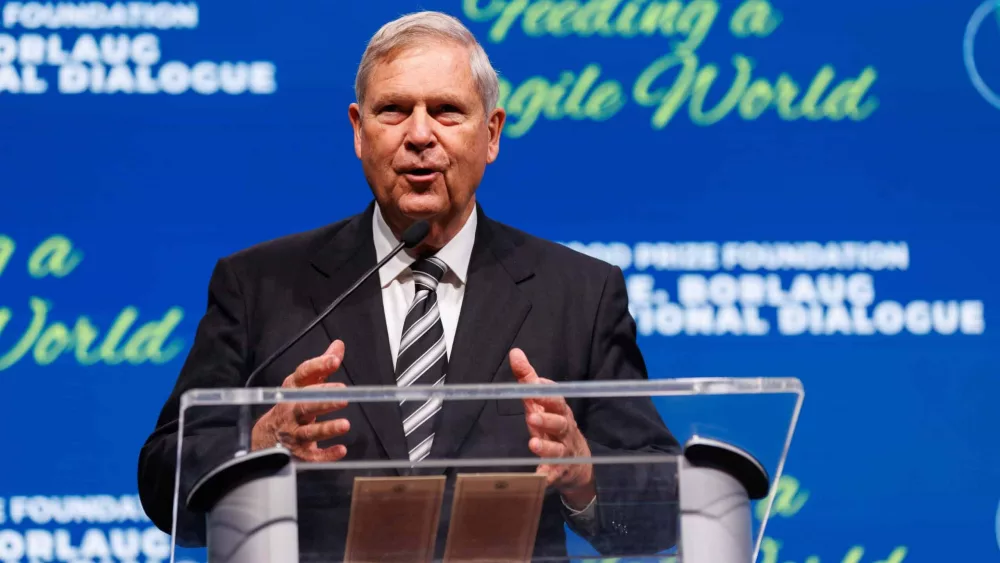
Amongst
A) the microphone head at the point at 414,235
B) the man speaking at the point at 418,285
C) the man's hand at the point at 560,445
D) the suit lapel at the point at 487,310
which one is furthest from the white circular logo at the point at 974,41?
the man's hand at the point at 560,445

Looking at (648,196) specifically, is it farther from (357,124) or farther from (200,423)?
(200,423)

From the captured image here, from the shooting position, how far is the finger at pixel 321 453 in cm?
143

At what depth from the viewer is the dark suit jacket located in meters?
1.48

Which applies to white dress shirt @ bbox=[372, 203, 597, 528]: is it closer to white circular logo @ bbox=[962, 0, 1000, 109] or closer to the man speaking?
the man speaking

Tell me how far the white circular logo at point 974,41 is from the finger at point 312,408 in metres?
2.31

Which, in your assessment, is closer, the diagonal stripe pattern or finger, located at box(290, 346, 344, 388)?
finger, located at box(290, 346, 344, 388)

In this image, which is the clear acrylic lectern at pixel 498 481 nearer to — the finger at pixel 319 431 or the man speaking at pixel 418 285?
the finger at pixel 319 431

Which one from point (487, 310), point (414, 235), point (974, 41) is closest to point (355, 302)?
point (487, 310)

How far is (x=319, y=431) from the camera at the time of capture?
1427 mm

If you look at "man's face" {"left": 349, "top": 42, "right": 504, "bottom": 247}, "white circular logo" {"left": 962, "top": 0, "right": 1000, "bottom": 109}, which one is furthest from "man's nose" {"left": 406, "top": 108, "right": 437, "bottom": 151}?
"white circular logo" {"left": 962, "top": 0, "right": 1000, "bottom": 109}

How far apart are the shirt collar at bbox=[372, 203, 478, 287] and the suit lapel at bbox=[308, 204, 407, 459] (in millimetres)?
14

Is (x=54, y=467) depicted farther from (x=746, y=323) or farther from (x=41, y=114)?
(x=746, y=323)

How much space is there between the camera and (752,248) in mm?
3145

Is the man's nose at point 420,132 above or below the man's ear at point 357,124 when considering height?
below
